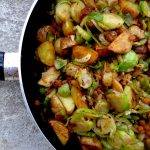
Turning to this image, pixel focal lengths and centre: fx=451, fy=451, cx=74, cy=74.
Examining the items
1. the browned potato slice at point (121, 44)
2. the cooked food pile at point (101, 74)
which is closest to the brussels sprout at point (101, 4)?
the cooked food pile at point (101, 74)

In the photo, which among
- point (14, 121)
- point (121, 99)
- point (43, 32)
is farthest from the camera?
point (14, 121)

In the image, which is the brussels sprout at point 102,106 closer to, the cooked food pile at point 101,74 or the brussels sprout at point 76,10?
the cooked food pile at point 101,74

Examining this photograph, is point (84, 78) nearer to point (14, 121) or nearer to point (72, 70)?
point (72, 70)

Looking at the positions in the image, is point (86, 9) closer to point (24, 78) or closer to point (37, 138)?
point (24, 78)

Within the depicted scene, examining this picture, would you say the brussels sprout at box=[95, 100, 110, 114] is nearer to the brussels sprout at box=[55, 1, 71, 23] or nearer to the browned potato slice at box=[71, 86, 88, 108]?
the browned potato slice at box=[71, 86, 88, 108]

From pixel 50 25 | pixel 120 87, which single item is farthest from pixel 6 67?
pixel 120 87

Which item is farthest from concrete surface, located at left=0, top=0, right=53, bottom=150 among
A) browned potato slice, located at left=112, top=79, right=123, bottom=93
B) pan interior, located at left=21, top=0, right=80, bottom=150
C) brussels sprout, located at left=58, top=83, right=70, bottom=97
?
browned potato slice, located at left=112, top=79, right=123, bottom=93

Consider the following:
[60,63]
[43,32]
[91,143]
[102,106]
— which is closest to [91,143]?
[91,143]
